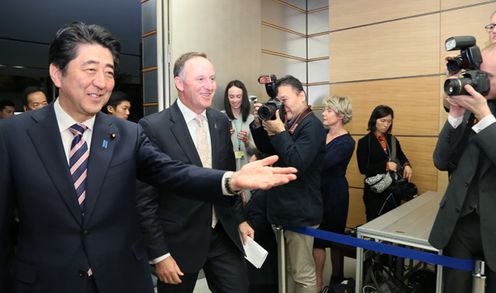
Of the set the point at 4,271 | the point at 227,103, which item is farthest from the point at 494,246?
the point at 227,103

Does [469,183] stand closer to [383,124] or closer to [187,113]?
[187,113]

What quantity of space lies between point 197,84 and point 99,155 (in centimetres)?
76

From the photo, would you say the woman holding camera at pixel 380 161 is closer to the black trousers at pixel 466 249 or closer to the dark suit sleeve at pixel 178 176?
the black trousers at pixel 466 249

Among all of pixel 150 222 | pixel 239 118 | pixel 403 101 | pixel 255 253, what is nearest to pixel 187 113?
pixel 150 222

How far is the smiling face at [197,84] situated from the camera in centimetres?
182

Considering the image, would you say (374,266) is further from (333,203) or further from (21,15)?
(21,15)

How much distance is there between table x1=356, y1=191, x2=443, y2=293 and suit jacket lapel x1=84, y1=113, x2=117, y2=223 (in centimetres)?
150

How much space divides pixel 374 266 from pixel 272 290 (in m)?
0.73

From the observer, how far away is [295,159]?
2.04 meters

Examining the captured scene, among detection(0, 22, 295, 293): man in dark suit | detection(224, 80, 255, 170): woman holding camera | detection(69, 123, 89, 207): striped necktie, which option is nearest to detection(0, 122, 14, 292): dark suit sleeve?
detection(0, 22, 295, 293): man in dark suit

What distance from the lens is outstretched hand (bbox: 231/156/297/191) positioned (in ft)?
3.76

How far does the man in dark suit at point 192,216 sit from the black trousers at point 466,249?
94 centimetres

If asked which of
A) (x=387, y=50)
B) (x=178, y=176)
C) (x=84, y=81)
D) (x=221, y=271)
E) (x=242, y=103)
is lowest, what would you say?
(x=221, y=271)

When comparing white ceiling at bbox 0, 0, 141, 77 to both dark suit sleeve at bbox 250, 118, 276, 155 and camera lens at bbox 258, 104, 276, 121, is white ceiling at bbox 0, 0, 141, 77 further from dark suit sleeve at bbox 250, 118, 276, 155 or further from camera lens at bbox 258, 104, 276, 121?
camera lens at bbox 258, 104, 276, 121
